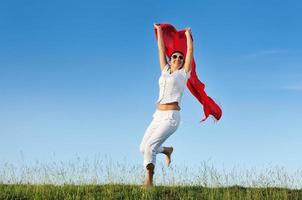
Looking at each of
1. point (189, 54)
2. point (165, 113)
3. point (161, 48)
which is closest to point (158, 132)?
point (165, 113)

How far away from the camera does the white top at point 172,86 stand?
1127 centimetres

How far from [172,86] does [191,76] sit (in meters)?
1.84

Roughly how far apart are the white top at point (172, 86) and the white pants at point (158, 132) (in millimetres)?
Answer: 285

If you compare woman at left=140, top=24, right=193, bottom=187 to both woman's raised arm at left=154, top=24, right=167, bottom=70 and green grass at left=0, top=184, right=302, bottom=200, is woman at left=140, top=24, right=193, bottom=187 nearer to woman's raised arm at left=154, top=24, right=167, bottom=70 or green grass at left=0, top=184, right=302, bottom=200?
woman's raised arm at left=154, top=24, right=167, bottom=70

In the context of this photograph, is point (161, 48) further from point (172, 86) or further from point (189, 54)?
point (172, 86)

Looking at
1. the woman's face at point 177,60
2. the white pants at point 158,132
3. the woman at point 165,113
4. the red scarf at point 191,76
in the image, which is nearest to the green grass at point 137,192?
the woman at point 165,113

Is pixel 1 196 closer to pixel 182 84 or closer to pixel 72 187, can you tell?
pixel 72 187

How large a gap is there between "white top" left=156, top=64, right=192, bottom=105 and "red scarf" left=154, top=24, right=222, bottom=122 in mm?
1367

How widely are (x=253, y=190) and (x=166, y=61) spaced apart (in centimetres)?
382

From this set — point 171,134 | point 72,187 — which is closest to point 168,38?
point 171,134

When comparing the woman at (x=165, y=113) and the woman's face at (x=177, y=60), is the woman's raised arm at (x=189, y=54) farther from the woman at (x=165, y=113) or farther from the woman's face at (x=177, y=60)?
the woman's face at (x=177, y=60)

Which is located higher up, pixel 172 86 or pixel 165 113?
pixel 172 86

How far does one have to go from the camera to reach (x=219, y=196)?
1183 centimetres

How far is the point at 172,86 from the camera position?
1129cm
